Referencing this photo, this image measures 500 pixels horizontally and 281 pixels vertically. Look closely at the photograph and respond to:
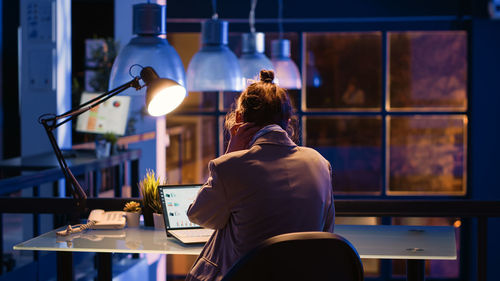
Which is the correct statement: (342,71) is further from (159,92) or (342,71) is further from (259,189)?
(259,189)

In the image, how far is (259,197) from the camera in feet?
6.37

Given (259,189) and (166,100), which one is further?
(166,100)

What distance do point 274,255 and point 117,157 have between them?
4286mm

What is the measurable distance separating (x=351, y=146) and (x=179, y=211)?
492 centimetres

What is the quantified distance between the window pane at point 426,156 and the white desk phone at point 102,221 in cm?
492

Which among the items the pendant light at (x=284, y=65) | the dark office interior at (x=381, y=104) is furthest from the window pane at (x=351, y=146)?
the pendant light at (x=284, y=65)

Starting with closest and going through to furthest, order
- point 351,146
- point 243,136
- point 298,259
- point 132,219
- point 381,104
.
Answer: point 298,259 → point 243,136 → point 132,219 → point 381,104 → point 351,146

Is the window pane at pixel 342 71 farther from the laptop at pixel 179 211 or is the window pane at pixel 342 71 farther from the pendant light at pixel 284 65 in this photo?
the laptop at pixel 179 211

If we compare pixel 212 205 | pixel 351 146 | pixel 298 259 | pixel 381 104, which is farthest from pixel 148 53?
pixel 351 146

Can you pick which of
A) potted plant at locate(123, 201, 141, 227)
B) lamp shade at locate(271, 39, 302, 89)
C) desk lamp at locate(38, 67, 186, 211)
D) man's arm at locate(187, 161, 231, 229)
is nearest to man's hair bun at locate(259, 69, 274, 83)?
man's arm at locate(187, 161, 231, 229)

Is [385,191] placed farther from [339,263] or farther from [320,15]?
[339,263]

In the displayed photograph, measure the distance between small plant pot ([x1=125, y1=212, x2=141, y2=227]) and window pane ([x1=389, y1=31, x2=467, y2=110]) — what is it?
16.0 ft

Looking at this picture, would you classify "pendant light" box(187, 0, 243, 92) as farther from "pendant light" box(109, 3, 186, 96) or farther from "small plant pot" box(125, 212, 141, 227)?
"small plant pot" box(125, 212, 141, 227)

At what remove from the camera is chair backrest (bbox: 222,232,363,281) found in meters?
1.73
